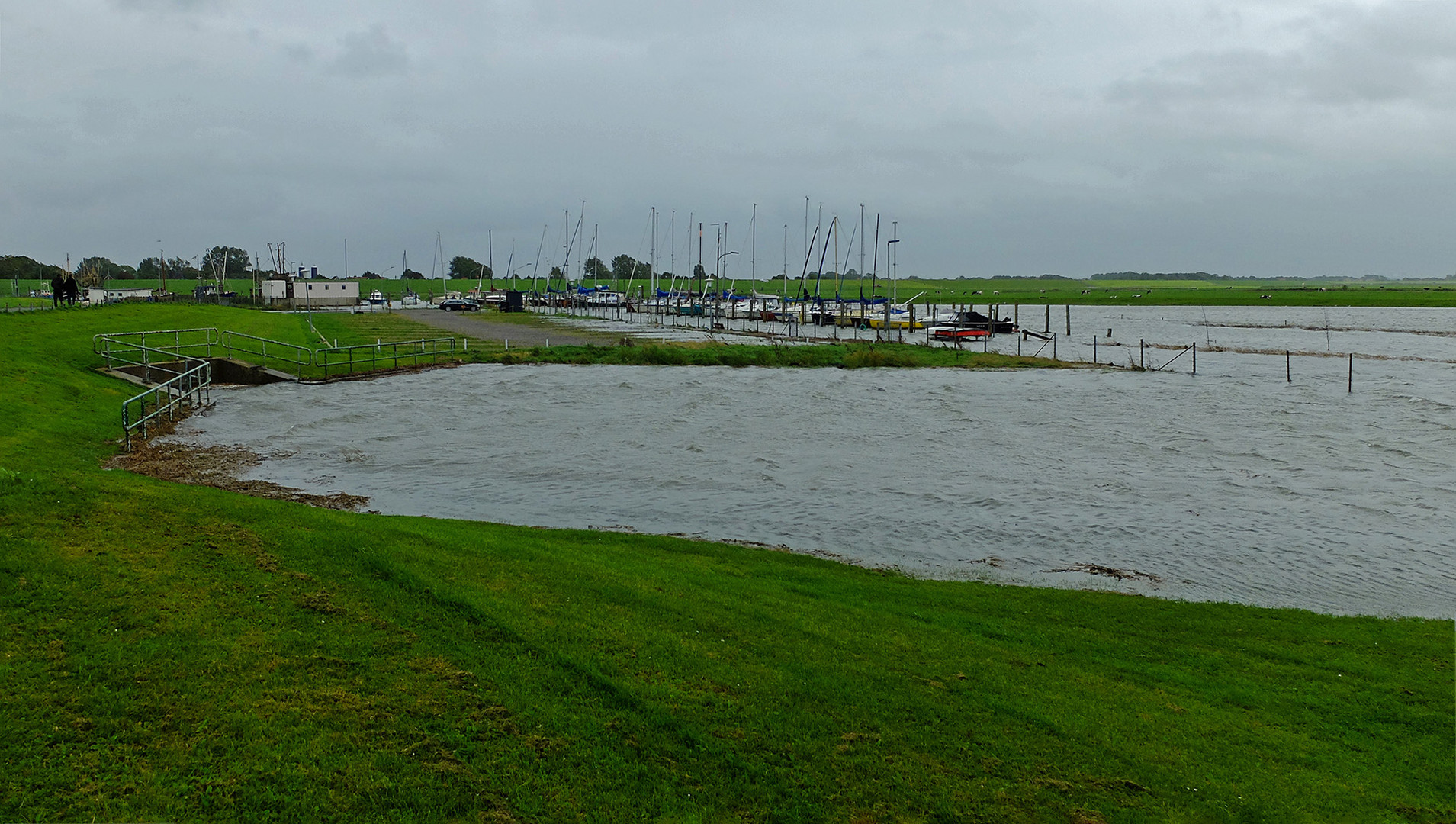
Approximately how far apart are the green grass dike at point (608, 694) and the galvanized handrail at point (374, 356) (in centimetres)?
3315

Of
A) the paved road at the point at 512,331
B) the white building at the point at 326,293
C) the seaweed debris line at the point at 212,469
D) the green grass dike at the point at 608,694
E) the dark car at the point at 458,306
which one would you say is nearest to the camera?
the green grass dike at the point at 608,694

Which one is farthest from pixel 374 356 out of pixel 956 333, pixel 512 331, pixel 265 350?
pixel 956 333

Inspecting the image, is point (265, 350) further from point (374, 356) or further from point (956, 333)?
point (956, 333)

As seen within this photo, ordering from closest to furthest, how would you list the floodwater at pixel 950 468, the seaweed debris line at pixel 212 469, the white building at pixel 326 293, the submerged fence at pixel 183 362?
the floodwater at pixel 950 468 → the seaweed debris line at pixel 212 469 → the submerged fence at pixel 183 362 → the white building at pixel 326 293

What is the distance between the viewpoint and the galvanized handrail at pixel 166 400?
76.6 feet

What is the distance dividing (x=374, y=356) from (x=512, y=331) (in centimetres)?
3391

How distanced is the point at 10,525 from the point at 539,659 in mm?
5343

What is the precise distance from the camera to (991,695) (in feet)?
28.7

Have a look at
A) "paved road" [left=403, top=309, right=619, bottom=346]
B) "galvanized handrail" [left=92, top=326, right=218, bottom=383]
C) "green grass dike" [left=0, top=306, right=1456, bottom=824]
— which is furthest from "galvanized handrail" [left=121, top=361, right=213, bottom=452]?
"paved road" [left=403, top=309, right=619, bottom=346]

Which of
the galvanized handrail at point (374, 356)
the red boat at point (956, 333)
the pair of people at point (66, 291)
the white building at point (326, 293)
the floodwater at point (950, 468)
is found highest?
the white building at point (326, 293)

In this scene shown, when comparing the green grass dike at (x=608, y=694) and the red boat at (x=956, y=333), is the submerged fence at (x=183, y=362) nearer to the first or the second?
the green grass dike at (x=608, y=694)

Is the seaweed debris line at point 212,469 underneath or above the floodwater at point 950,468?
above

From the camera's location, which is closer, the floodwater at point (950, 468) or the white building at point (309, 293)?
the floodwater at point (950, 468)

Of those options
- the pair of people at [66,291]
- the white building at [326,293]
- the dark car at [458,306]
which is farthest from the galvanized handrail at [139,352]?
the dark car at [458,306]
